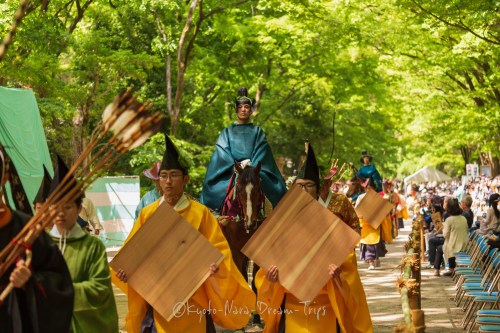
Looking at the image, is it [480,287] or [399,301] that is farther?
[399,301]

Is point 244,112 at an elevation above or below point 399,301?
above

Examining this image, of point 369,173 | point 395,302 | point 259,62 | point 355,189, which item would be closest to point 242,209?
point 395,302

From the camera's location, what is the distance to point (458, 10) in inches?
704

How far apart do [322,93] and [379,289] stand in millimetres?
20716

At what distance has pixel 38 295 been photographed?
208 inches

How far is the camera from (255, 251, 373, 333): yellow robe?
27.2 ft

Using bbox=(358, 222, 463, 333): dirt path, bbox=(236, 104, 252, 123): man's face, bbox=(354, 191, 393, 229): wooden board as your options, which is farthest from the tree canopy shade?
bbox=(236, 104, 252, 123): man's face

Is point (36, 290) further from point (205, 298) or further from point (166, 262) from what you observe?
point (205, 298)

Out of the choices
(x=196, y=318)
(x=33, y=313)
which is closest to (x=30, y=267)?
(x=33, y=313)

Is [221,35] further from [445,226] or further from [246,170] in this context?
[246,170]

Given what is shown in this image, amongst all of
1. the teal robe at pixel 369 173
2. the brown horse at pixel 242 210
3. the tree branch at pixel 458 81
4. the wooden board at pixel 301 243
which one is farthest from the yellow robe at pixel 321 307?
the tree branch at pixel 458 81

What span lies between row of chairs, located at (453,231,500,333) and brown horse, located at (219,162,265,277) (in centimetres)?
256

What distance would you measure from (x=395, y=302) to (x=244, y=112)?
3.96 meters

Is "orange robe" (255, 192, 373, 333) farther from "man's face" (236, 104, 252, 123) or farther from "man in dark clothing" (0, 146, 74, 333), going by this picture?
"man's face" (236, 104, 252, 123)
